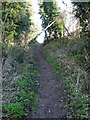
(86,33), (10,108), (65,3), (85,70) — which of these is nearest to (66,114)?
(10,108)

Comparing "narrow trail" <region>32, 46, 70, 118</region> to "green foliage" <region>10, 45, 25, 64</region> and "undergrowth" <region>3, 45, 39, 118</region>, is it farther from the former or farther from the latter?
"green foliage" <region>10, 45, 25, 64</region>

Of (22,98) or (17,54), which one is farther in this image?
(17,54)

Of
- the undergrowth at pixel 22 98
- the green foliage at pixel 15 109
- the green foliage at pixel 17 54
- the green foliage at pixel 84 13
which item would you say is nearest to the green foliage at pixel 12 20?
the green foliage at pixel 17 54

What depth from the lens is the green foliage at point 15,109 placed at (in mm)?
9195

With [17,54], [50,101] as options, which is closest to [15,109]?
[50,101]

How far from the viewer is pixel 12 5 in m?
25.7

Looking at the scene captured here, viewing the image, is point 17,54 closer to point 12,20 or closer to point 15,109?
point 12,20

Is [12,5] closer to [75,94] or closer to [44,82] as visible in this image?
[44,82]

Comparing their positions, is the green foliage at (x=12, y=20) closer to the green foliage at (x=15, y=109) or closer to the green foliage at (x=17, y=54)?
the green foliage at (x=17, y=54)

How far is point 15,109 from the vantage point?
938 cm

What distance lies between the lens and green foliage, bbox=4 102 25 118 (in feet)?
30.2

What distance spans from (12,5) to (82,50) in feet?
36.1

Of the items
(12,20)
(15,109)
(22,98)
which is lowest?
(15,109)

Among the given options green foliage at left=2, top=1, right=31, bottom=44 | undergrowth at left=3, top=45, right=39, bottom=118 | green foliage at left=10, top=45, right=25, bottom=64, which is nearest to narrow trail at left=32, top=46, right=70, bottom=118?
undergrowth at left=3, top=45, right=39, bottom=118
